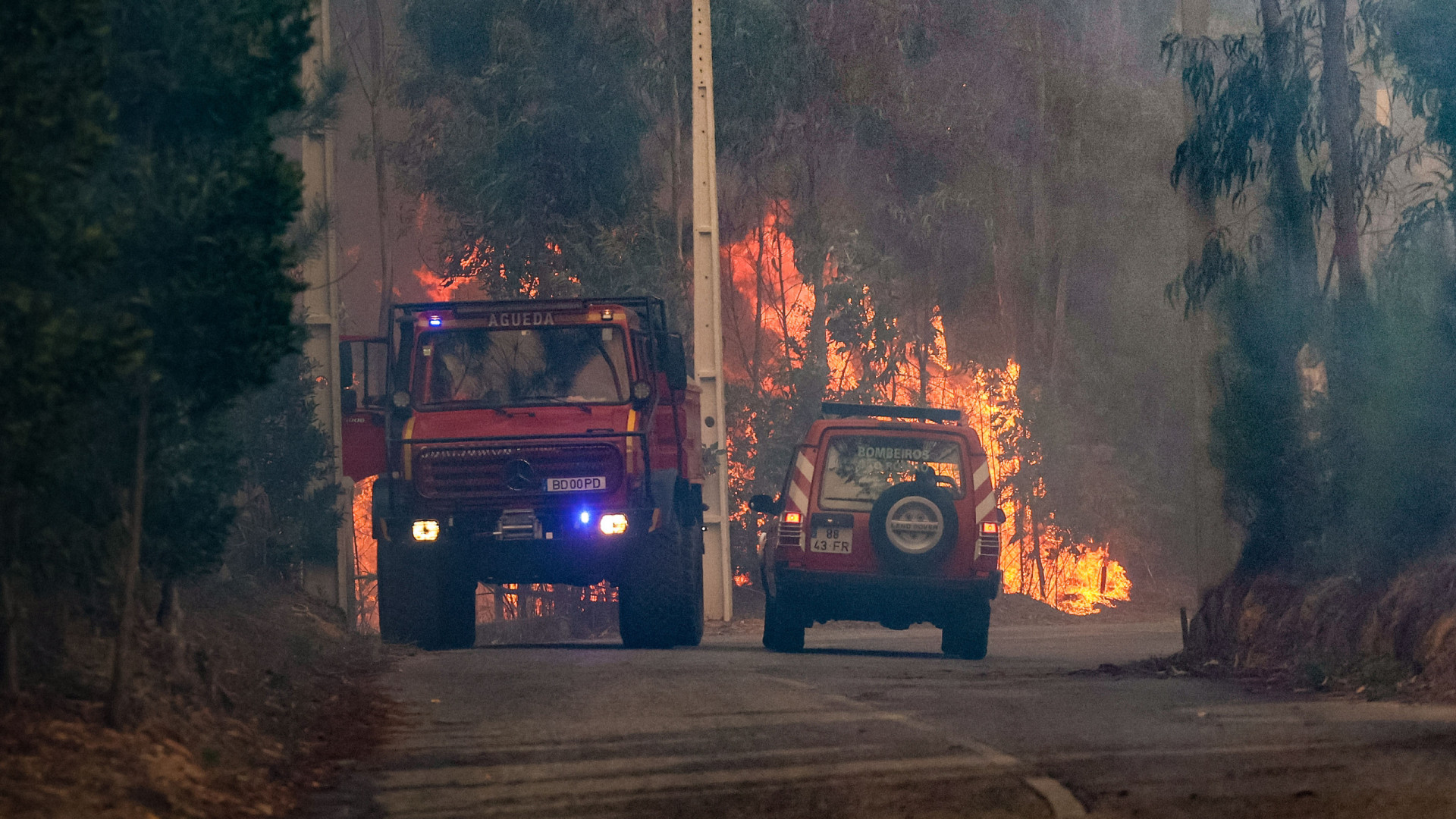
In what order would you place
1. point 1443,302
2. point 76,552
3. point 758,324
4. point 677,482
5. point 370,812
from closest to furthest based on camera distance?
1. point 370,812
2. point 76,552
3. point 1443,302
4. point 677,482
5. point 758,324

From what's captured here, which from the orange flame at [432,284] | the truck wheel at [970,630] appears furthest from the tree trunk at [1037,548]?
the truck wheel at [970,630]

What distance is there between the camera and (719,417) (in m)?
28.7

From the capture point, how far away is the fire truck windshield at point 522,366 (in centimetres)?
1684

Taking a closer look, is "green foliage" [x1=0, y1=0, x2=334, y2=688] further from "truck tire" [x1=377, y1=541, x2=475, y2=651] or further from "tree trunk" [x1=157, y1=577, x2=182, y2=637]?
"truck tire" [x1=377, y1=541, x2=475, y2=651]

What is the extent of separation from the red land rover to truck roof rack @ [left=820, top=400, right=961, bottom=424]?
0.59 meters

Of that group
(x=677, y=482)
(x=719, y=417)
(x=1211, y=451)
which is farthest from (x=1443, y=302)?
(x=719, y=417)

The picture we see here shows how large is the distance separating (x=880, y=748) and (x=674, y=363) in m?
8.09

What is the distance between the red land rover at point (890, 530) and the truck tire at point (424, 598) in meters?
3.11

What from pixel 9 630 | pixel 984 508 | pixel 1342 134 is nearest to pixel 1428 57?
pixel 1342 134

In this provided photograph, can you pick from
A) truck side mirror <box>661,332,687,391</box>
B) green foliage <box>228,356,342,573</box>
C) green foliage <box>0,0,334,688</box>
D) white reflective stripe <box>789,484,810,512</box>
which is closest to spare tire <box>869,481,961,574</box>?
white reflective stripe <box>789,484,810,512</box>

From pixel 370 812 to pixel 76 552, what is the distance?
239cm

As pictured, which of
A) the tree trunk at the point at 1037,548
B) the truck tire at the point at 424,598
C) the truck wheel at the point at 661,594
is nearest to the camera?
the truck tire at the point at 424,598

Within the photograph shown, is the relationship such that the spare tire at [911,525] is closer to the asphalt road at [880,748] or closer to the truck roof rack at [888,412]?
the truck roof rack at [888,412]

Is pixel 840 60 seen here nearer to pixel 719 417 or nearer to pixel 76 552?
pixel 719 417
